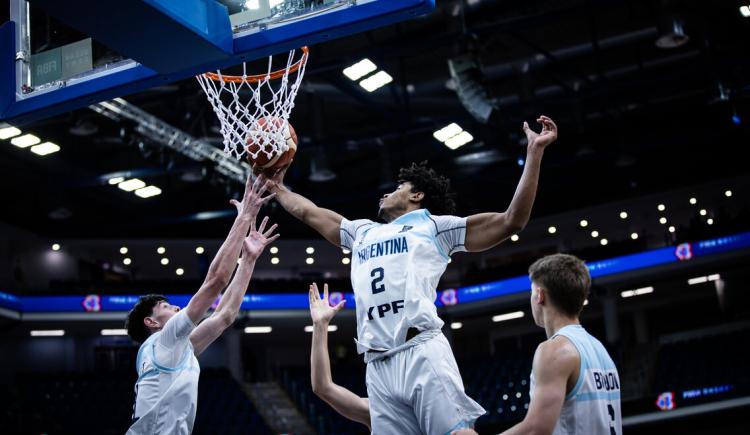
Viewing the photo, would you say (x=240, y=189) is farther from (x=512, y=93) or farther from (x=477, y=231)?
(x=477, y=231)

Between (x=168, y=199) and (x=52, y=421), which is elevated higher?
(x=168, y=199)

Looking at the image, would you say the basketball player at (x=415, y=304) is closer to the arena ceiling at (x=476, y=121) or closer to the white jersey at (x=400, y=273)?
the white jersey at (x=400, y=273)

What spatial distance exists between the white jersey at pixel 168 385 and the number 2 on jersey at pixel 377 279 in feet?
3.98

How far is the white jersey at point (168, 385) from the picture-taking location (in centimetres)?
462

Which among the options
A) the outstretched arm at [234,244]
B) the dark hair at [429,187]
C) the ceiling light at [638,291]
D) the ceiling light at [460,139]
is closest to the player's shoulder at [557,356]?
the dark hair at [429,187]

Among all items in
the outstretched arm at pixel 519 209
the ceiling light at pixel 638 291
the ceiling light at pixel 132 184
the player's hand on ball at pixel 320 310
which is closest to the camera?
the outstretched arm at pixel 519 209

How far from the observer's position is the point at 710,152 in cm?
2494

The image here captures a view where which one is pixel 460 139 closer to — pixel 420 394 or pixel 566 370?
pixel 420 394

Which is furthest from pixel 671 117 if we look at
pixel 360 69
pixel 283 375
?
pixel 283 375

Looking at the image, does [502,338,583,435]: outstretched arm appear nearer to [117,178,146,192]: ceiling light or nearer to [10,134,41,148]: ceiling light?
[10,134,41,148]: ceiling light

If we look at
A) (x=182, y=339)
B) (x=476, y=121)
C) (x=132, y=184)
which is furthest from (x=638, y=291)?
(x=182, y=339)

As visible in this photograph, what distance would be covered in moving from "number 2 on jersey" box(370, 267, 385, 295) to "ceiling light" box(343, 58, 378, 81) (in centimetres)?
1085

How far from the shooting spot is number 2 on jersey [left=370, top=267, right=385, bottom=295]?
12.8 ft

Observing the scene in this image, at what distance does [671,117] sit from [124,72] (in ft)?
65.4
